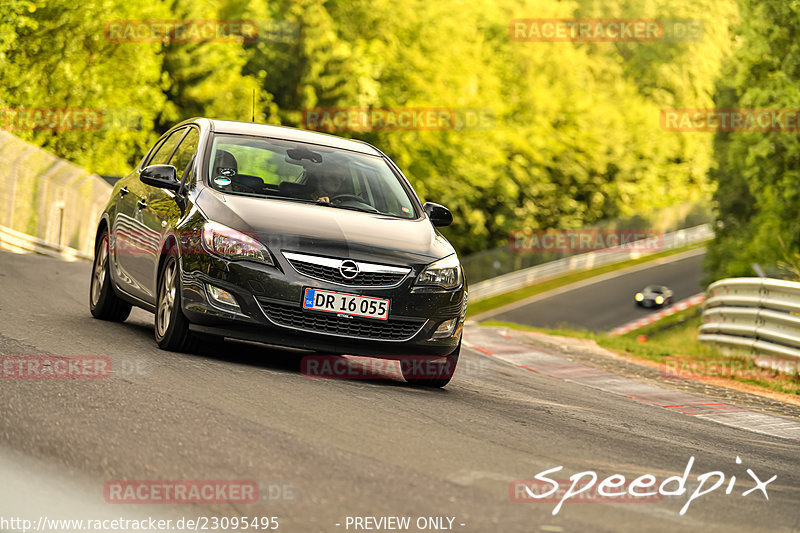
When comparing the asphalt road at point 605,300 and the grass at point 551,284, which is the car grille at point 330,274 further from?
the grass at point 551,284

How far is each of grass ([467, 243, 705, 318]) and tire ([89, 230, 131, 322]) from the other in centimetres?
3640

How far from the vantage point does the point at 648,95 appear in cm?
8600

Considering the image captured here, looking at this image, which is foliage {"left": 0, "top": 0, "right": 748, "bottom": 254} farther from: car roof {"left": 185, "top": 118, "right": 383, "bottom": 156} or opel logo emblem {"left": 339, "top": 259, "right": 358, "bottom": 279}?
opel logo emblem {"left": 339, "top": 259, "right": 358, "bottom": 279}

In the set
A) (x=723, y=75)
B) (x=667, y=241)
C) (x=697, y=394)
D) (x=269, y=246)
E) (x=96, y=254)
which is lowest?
(x=667, y=241)

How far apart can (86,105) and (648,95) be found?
5672 centimetres

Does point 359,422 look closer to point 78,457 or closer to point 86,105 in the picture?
point 78,457

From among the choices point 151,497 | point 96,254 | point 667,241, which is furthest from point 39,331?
point 667,241

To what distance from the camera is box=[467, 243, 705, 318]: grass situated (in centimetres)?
5125

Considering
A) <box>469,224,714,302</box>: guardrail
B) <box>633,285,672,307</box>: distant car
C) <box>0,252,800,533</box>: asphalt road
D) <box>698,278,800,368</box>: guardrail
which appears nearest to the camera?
<box>0,252,800,533</box>: asphalt road

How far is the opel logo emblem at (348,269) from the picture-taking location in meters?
7.71

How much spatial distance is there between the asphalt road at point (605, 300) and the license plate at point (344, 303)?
Answer: 1430 inches

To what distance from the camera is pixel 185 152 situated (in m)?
9.32

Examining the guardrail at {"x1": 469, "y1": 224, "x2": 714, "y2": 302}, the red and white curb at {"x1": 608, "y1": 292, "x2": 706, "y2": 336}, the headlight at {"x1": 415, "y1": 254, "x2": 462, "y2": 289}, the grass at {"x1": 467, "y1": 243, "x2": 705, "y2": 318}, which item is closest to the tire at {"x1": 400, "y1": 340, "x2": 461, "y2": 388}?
the headlight at {"x1": 415, "y1": 254, "x2": 462, "y2": 289}

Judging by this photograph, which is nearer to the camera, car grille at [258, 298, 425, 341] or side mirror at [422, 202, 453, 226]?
car grille at [258, 298, 425, 341]
